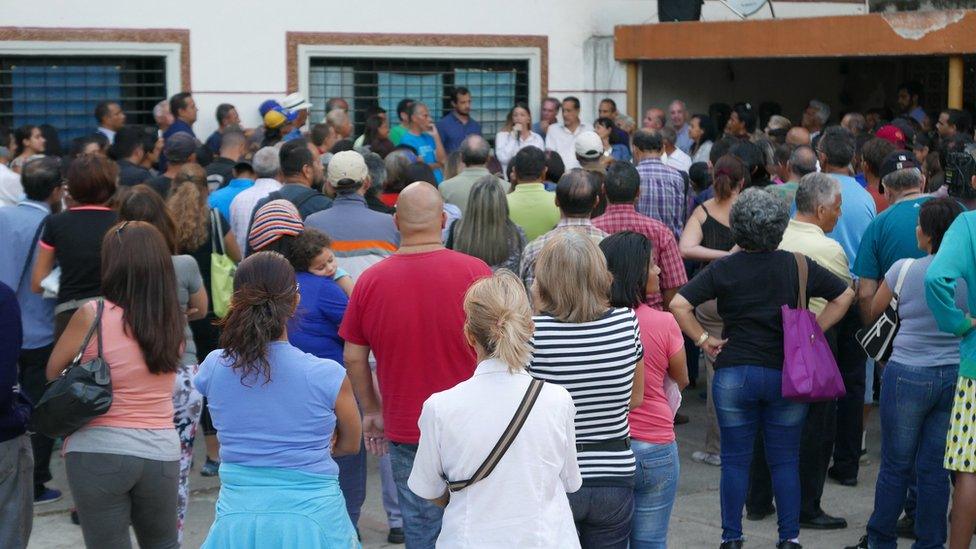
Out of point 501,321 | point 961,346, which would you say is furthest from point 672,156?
point 501,321

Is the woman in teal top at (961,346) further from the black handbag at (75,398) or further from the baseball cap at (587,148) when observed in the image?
the baseball cap at (587,148)

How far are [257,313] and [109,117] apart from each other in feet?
27.9

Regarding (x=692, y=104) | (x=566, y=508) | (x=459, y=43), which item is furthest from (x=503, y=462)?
(x=692, y=104)

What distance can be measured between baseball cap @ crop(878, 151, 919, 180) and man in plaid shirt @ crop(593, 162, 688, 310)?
3.90ft

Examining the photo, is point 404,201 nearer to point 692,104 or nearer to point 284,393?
point 284,393

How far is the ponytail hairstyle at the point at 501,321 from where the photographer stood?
12.6ft

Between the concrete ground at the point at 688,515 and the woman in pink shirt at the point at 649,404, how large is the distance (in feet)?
5.43

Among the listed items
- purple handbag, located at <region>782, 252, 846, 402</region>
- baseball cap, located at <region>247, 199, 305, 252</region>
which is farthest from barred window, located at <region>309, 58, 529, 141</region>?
purple handbag, located at <region>782, 252, 846, 402</region>

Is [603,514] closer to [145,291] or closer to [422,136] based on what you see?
[145,291]

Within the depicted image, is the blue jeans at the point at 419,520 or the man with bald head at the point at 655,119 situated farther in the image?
the man with bald head at the point at 655,119

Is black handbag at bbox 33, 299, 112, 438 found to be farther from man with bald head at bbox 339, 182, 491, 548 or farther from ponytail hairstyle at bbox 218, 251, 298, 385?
man with bald head at bbox 339, 182, 491, 548

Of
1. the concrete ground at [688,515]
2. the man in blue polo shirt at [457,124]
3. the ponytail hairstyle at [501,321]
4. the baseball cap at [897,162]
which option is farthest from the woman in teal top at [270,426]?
the man in blue polo shirt at [457,124]

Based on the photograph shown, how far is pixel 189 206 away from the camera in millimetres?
7383

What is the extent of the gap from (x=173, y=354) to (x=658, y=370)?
1812mm
